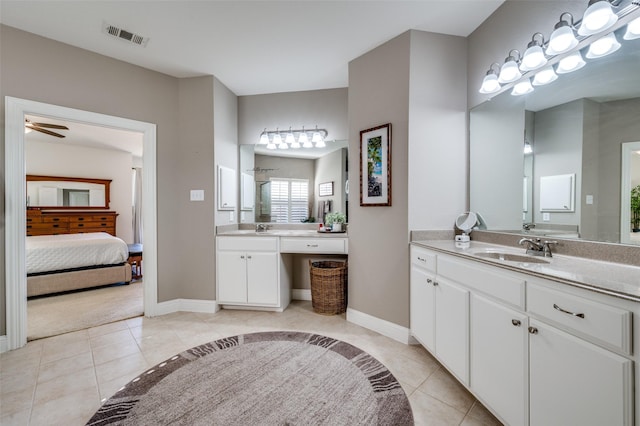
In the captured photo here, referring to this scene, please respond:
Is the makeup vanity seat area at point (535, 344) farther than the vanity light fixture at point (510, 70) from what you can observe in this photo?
No

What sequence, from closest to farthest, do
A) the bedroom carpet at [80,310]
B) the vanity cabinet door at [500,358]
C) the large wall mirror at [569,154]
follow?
1. the vanity cabinet door at [500,358]
2. the large wall mirror at [569,154]
3. the bedroom carpet at [80,310]

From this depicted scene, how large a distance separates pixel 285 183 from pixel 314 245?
105cm

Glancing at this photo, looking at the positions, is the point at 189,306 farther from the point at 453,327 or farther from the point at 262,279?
the point at 453,327

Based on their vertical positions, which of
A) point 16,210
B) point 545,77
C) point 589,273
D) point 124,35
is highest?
point 124,35

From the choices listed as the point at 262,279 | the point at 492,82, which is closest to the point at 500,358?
the point at 492,82

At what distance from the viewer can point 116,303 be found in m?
3.24

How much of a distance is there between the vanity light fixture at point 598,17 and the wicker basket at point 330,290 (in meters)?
2.45

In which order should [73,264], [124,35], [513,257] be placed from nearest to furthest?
[513,257] < [124,35] < [73,264]

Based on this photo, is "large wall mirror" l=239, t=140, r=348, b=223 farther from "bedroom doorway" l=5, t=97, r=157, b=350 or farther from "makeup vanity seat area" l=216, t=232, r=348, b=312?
"bedroom doorway" l=5, t=97, r=157, b=350

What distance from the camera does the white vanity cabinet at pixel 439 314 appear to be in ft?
5.05

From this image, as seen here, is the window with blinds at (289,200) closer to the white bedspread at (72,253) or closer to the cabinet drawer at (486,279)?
the cabinet drawer at (486,279)

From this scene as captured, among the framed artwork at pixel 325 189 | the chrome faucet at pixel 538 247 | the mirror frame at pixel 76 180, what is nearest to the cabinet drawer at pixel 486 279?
the chrome faucet at pixel 538 247

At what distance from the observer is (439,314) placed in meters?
1.77

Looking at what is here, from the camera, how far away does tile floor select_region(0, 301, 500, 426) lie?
1492mm
